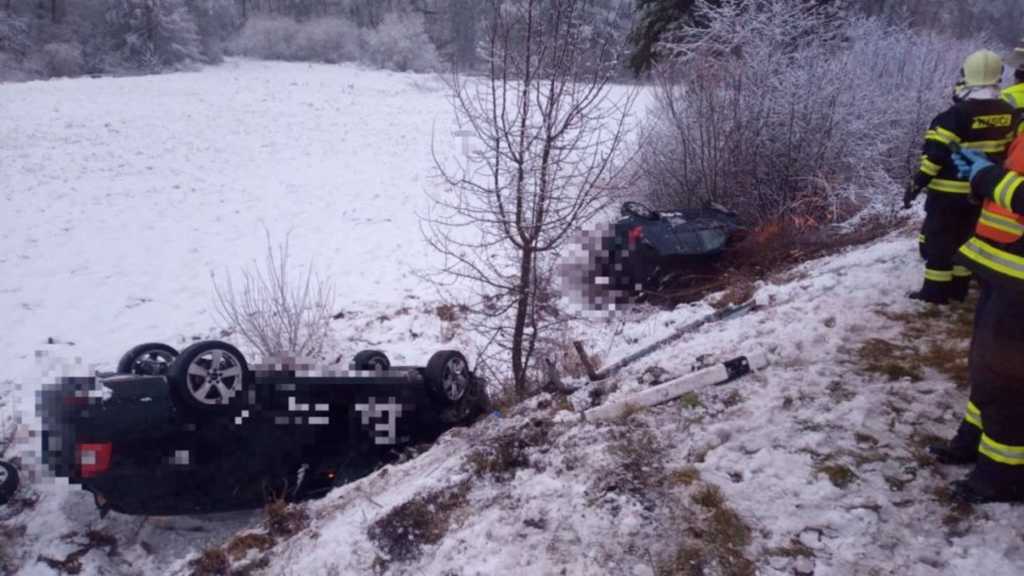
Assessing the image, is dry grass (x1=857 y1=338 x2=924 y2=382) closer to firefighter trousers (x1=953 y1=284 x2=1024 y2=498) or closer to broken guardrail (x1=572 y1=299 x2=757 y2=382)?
firefighter trousers (x1=953 y1=284 x2=1024 y2=498)

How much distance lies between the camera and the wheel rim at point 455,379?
192 inches

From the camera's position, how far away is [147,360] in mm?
4434

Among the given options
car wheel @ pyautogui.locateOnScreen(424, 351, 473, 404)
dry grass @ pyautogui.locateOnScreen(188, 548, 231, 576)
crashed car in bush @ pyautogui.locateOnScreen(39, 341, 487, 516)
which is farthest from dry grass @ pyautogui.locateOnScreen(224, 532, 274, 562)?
car wheel @ pyautogui.locateOnScreen(424, 351, 473, 404)

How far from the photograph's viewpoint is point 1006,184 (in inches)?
90.0

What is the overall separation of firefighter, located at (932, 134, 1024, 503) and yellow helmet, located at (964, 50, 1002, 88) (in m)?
1.46

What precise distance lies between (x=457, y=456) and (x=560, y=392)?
1.02 metres

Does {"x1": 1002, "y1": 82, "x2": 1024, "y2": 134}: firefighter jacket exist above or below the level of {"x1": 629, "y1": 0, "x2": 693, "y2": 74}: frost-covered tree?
below

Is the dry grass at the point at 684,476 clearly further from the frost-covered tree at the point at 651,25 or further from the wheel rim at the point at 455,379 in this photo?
the frost-covered tree at the point at 651,25

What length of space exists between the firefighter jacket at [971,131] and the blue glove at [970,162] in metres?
1.00

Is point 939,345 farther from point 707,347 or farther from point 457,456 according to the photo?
point 457,456

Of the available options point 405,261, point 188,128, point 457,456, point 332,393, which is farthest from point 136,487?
point 188,128

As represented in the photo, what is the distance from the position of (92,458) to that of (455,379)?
240 cm

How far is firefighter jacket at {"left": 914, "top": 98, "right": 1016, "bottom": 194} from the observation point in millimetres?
3646

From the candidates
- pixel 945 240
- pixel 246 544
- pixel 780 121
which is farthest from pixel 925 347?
pixel 780 121
